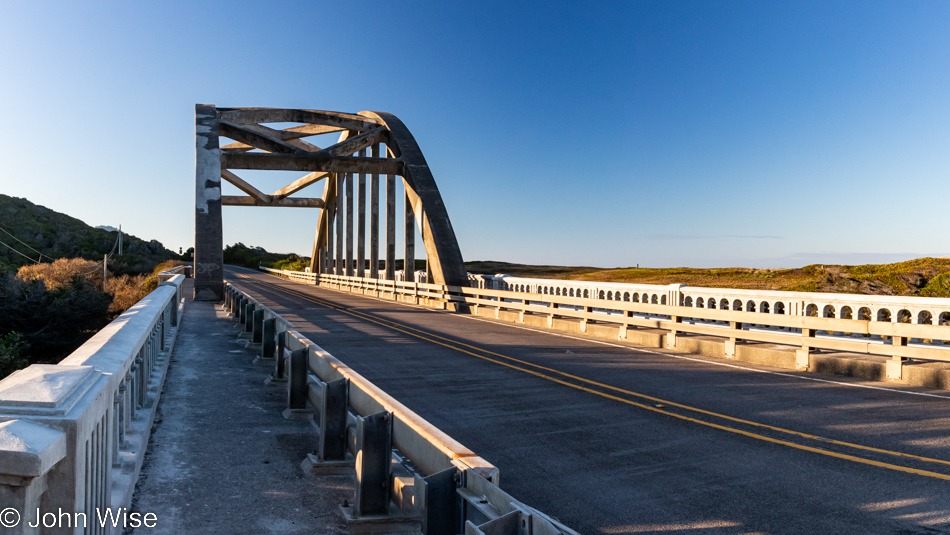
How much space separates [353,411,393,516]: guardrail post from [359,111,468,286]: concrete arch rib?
2255 centimetres

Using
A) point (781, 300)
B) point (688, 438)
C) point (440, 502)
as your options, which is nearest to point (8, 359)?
point (688, 438)

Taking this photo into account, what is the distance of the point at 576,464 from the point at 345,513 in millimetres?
2393

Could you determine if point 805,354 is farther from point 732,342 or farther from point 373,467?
point 373,467

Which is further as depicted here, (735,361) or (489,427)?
(735,361)

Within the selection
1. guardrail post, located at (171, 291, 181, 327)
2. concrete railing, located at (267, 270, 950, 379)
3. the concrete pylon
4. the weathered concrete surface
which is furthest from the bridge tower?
the weathered concrete surface

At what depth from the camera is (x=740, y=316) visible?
1332cm

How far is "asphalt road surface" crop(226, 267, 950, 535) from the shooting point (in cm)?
487

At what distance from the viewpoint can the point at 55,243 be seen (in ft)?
→ 270

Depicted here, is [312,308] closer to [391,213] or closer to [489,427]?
[391,213]

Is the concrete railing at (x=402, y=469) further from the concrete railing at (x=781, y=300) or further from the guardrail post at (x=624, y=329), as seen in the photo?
the concrete railing at (x=781, y=300)

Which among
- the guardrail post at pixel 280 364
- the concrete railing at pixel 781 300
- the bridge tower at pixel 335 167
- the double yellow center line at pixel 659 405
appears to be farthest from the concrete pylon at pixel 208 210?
the guardrail post at pixel 280 364

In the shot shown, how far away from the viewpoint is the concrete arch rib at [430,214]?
1086 inches

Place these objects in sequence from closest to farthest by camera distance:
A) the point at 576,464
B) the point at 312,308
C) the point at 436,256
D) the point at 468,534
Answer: the point at 468,534 < the point at 576,464 < the point at 312,308 < the point at 436,256

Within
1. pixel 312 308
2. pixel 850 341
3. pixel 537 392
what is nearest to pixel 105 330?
pixel 537 392
